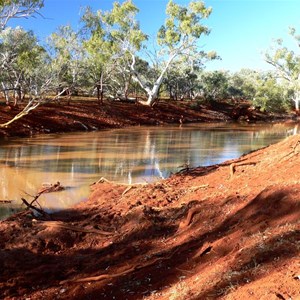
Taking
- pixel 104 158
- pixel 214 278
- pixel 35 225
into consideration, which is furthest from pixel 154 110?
pixel 214 278

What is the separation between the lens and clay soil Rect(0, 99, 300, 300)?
3873 millimetres

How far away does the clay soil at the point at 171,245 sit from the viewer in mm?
3873

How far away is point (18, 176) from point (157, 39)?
30.0 m

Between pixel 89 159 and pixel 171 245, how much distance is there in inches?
434

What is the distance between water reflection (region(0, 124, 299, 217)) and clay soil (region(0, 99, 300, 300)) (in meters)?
2.44

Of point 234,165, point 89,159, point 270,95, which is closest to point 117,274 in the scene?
point 234,165

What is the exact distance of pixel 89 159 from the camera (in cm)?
1662

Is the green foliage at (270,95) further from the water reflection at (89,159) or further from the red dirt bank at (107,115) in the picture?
the water reflection at (89,159)

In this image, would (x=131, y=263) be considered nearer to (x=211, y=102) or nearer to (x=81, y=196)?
(x=81, y=196)

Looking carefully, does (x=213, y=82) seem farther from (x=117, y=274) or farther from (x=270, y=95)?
(x=117, y=274)

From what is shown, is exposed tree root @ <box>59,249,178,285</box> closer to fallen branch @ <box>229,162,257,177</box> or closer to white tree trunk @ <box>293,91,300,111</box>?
fallen branch @ <box>229,162,257,177</box>

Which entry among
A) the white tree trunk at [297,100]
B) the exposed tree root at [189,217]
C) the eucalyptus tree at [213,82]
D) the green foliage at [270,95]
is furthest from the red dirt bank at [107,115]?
the exposed tree root at [189,217]

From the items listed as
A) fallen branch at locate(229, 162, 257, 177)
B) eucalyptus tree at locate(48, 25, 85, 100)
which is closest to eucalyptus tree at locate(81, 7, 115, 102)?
eucalyptus tree at locate(48, 25, 85, 100)

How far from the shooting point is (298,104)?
5156 centimetres
